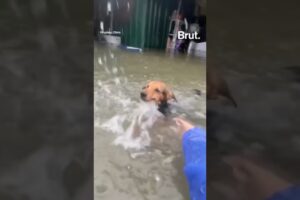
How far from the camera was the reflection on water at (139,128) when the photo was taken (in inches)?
38.9

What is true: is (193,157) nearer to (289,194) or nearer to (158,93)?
(158,93)

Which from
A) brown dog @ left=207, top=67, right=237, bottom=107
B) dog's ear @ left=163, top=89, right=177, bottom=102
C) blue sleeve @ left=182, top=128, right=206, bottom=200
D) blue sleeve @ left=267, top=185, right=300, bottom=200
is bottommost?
blue sleeve @ left=182, top=128, right=206, bottom=200

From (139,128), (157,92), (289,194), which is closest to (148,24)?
(157,92)

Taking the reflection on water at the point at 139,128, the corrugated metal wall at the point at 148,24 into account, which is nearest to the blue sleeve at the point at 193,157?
the reflection on water at the point at 139,128

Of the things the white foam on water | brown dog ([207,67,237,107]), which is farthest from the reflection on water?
brown dog ([207,67,237,107])

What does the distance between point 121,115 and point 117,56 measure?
1.06 ft

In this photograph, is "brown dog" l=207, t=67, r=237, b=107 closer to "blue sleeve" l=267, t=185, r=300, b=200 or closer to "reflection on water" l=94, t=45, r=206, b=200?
"blue sleeve" l=267, t=185, r=300, b=200

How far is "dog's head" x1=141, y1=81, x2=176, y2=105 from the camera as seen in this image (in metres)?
1.27

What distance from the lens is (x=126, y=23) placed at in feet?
2.95

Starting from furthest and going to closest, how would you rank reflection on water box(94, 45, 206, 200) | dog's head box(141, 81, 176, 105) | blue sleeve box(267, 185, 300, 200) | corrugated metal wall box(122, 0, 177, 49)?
dog's head box(141, 81, 176, 105)
reflection on water box(94, 45, 206, 200)
corrugated metal wall box(122, 0, 177, 49)
blue sleeve box(267, 185, 300, 200)

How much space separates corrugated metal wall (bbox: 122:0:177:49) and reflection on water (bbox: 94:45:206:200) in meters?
0.05

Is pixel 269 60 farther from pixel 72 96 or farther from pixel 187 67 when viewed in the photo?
Result: pixel 187 67

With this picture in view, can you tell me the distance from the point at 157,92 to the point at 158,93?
14 millimetres

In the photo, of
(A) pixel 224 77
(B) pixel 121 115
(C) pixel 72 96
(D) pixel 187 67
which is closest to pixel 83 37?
(C) pixel 72 96
